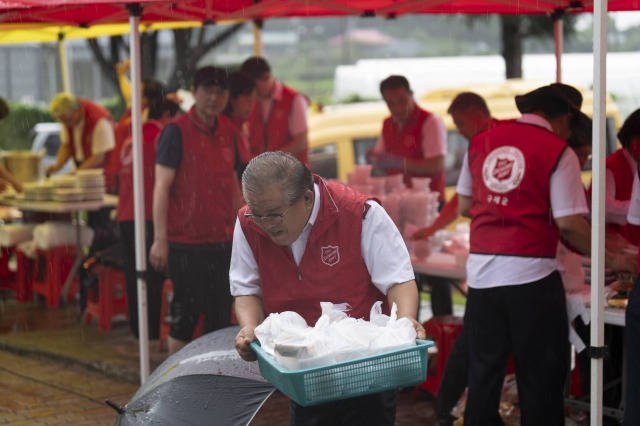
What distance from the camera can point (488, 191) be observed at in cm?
486

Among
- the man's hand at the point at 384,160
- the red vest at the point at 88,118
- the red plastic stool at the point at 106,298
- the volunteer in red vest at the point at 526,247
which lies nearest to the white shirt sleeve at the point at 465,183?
the volunteer in red vest at the point at 526,247

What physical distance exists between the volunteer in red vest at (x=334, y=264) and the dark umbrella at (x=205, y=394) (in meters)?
0.17

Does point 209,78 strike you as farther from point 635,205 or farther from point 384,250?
point 384,250

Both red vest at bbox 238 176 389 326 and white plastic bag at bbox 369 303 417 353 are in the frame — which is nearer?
white plastic bag at bbox 369 303 417 353

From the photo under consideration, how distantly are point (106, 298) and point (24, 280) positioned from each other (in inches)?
74.2

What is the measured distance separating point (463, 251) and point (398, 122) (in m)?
2.00

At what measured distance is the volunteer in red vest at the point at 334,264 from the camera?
3396mm

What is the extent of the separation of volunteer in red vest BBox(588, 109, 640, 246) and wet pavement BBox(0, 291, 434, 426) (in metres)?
1.73

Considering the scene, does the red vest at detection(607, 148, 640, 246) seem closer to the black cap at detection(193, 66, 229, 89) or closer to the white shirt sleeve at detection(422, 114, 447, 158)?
the white shirt sleeve at detection(422, 114, 447, 158)

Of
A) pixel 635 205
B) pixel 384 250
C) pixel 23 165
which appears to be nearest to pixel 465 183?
pixel 635 205

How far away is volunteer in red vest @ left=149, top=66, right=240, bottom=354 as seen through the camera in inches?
253

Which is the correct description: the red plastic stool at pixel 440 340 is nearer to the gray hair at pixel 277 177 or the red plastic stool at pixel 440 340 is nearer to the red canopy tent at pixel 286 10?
the red canopy tent at pixel 286 10

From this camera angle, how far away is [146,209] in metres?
7.78

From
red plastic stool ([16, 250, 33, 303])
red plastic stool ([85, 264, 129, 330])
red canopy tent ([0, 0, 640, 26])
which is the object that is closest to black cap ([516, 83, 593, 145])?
red canopy tent ([0, 0, 640, 26])
